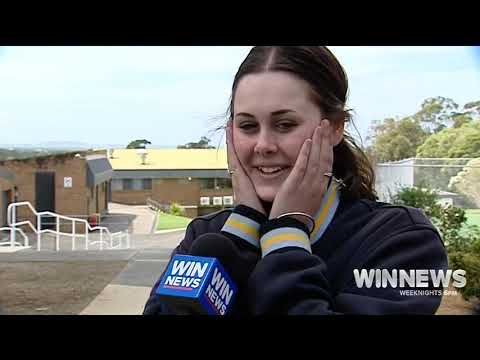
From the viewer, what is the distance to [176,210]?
2588 mm

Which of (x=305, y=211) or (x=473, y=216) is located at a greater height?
(x=305, y=211)

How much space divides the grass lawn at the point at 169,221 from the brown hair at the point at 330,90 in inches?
22.9

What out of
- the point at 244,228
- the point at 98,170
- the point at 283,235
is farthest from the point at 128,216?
the point at 283,235

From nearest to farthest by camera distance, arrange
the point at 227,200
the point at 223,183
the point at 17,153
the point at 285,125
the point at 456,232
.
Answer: the point at 285,125 → the point at 227,200 → the point at 223,183 → the point at 456,232 → the point at 17,153

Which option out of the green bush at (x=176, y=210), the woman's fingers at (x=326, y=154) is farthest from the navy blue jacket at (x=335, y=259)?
the green bush at (x=176, y=210)

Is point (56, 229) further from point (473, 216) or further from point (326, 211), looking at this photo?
point (473, 216)

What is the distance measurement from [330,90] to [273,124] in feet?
0.68

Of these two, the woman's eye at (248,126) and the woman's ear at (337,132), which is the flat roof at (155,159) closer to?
the woman's eye at (248,126)

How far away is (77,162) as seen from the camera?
2656 mm

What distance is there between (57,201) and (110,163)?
0.31m

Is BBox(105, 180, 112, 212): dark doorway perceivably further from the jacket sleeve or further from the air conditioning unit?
the jacket sleeve

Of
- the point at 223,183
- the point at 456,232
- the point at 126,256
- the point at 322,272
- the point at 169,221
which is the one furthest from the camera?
the point at 126,256

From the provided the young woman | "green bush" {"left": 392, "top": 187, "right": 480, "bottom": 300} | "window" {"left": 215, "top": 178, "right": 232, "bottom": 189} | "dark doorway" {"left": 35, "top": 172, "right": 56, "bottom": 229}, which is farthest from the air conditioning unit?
"dark doorway" {"left": 35, "top": 172, "right": 56, "bottom": 229}

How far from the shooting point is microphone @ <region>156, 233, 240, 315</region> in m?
1.54
